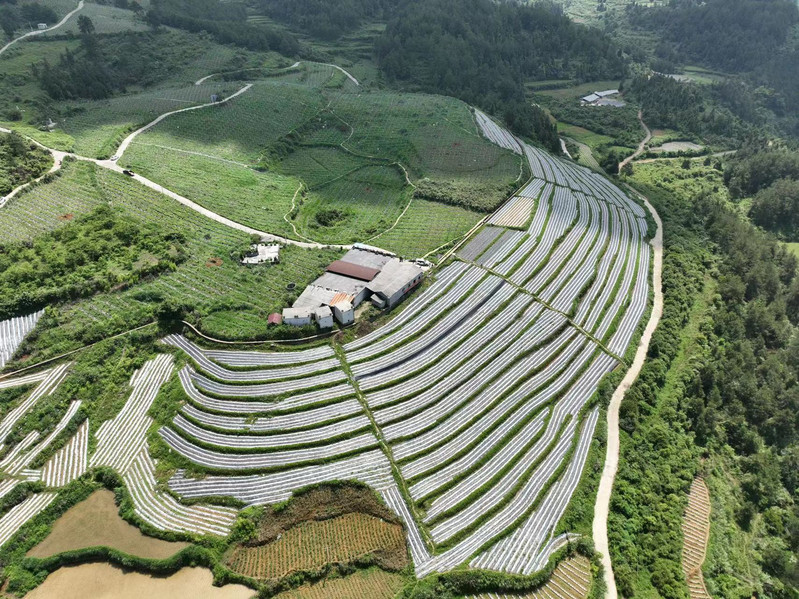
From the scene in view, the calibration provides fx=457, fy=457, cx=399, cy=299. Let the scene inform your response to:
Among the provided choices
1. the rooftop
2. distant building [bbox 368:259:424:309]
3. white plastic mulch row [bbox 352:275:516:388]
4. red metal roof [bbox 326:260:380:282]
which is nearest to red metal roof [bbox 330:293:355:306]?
distant building [bbox 368:259:424:309]

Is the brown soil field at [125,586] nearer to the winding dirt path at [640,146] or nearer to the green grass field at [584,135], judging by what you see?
the winding dirt path at [640,146]

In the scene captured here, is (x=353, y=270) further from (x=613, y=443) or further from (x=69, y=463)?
(x=613, y=443)

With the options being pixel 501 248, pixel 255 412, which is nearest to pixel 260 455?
pixel 255 412

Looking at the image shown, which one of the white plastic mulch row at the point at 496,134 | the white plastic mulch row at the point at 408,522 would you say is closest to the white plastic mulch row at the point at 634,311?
the white plastic mulch row at the point at 408,522

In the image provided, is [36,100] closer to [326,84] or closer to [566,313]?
[326,84]

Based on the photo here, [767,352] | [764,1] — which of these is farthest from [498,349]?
[764,1]

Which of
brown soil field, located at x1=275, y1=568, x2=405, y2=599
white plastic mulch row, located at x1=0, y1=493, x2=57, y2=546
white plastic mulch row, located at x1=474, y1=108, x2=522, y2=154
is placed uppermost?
white plastic mulch row, located at x1=474, y1=108, x2=522, y2=154

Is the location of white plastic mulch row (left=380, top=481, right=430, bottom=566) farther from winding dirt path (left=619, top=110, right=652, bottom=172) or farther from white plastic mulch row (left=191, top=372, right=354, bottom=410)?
winding dirt path (left=619, top=110, right=652, bottom=172)
